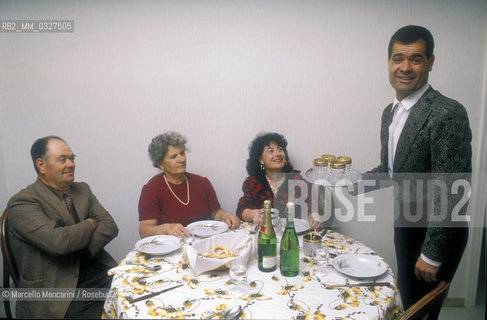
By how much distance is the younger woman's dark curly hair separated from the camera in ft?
6.29

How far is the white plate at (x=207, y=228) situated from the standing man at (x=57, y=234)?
45cm

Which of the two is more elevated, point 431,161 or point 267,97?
point 267,97

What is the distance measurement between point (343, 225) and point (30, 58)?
1.91 metres

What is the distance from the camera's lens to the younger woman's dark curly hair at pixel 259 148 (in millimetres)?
1918

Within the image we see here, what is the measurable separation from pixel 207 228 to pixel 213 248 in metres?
0.33

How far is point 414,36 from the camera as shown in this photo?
1.62 metres

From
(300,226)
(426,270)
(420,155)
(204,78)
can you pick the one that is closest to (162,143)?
(204,78)

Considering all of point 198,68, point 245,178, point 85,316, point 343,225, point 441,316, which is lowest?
point 441,316

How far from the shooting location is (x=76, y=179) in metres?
1.69

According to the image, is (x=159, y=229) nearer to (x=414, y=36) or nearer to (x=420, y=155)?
(x=420, y=155)

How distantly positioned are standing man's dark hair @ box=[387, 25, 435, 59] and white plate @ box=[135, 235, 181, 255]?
4.66ft

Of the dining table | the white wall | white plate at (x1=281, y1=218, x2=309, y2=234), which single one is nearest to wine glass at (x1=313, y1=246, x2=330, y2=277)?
the dining table

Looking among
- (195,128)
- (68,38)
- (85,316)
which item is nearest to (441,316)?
(195,128)

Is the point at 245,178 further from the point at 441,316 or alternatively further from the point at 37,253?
the point at 441,316
